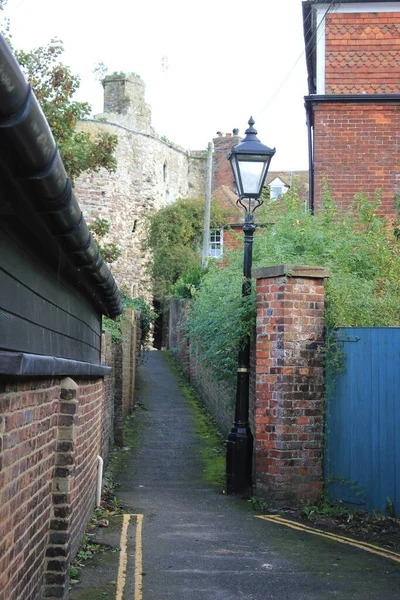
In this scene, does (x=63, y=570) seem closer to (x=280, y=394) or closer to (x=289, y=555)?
(x=289, y=555)

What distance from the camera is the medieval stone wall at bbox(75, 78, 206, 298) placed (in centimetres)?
4094

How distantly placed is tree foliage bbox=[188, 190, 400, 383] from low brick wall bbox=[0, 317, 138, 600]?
10.6 feet

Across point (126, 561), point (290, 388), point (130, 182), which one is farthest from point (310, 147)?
point (130, 182)

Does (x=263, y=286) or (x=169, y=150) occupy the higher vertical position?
(x=169, y=150)

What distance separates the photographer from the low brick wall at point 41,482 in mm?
3557

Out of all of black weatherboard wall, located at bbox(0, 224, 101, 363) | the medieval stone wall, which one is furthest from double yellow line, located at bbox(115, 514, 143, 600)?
the medieval stone wall

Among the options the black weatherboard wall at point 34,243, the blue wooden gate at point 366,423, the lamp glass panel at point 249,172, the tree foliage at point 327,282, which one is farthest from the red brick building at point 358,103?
the black weatherboard wall at point 34,243

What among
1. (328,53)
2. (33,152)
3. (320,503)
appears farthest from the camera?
(328,53)

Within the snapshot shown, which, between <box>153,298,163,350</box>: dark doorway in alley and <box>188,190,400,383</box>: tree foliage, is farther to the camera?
<box>153,298,163,350</box>: dark doorway in alley

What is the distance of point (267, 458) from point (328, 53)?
913 centimetres

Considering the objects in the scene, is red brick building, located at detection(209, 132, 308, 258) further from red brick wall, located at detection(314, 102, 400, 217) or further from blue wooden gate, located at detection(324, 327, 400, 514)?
blue wooden gate, located at detection(324, 327, 400, 514)

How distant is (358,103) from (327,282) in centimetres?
656

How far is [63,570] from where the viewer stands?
4.99m

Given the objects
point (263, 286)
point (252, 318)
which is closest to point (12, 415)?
point (263, 286)
